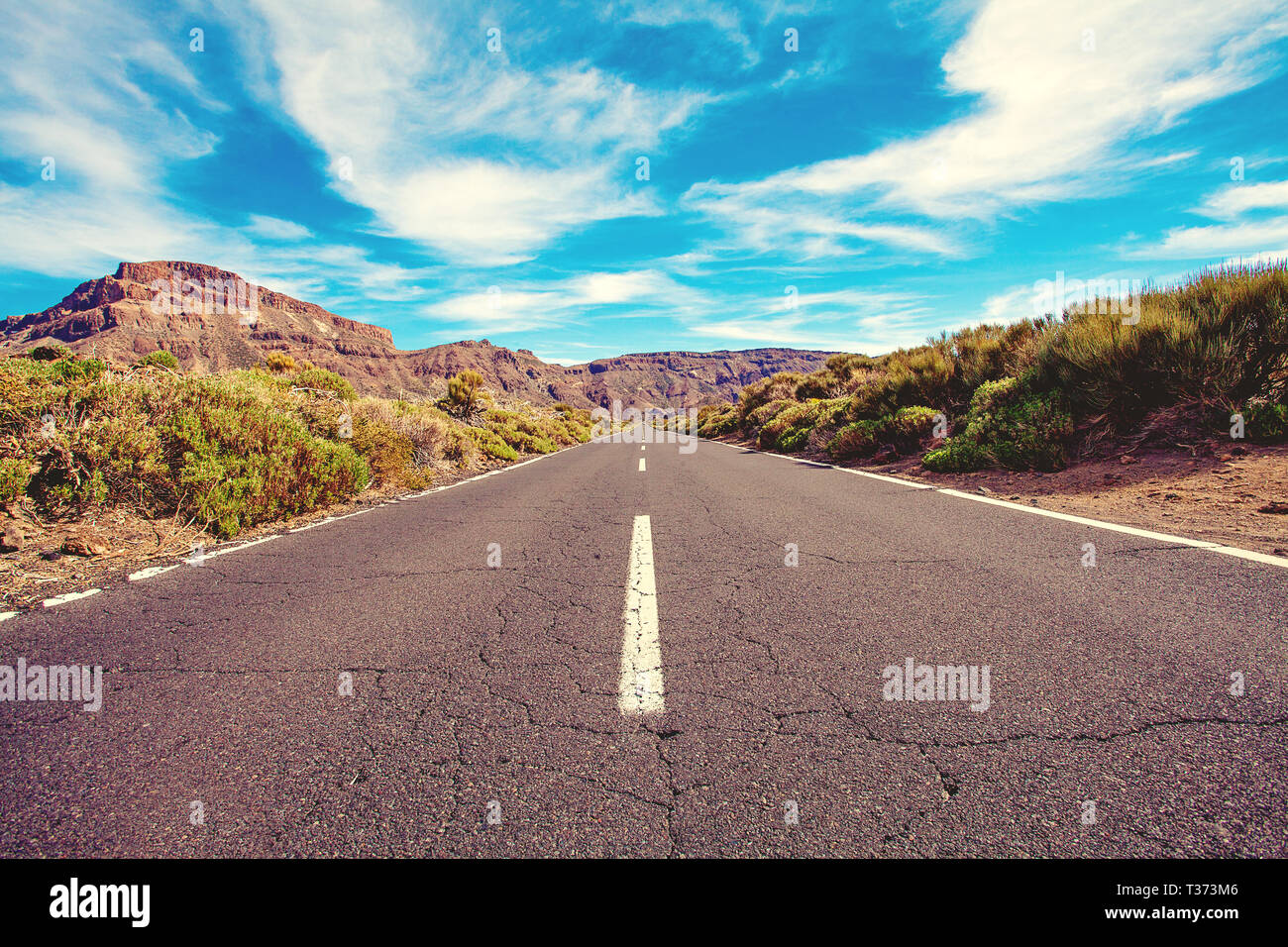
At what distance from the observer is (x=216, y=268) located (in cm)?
13888

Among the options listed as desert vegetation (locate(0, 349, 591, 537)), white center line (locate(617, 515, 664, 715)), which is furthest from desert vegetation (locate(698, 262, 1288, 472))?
desert vegetation (locate(0, 349, 591, 537))

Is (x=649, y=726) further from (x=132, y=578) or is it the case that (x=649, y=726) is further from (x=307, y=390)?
(x=307, y=390)

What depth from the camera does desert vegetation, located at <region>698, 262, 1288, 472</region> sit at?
7.25 m

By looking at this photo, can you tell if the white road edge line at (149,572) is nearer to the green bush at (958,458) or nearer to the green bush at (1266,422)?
the green bush at (958,458)

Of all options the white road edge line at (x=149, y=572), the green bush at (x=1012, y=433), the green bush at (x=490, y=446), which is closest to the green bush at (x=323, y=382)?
the green bush at (x=490, y=446)

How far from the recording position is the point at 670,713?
233 centimetres

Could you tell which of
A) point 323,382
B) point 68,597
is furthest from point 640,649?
point 323,382

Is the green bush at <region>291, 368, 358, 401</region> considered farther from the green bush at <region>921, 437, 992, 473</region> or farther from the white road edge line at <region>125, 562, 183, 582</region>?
the green bush at <region>921, 437, 992, 473</region>

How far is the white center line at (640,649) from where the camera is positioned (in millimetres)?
2430

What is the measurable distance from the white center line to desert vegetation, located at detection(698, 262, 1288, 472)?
24.5 feet

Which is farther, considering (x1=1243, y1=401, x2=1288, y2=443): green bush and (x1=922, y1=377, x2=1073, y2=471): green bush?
(x1=922, y1=377, x2=1073, y2=471): green bush

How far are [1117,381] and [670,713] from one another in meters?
9.42

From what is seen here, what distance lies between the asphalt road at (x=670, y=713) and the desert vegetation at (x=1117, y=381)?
185 inches
